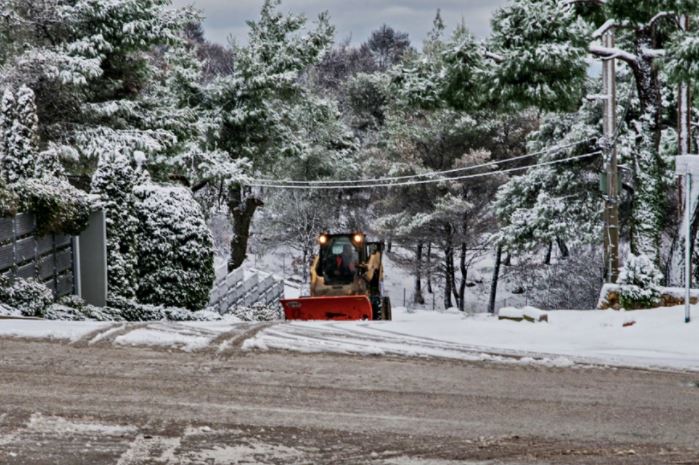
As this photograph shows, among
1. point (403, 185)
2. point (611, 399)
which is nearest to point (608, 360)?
point (611, 399)

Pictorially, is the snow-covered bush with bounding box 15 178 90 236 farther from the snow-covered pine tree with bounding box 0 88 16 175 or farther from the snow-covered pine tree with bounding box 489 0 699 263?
the snow-covered pine tree with bounding box 489 0 699 263

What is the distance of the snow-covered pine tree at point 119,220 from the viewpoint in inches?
693

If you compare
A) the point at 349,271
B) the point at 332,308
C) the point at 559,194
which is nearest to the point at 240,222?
the point at 559,194

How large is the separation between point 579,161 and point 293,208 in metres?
18.5

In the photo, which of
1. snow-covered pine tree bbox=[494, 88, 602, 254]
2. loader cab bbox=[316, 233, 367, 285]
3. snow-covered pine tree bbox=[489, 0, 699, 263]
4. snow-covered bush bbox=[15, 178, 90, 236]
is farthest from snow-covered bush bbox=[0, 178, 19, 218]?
snow-covered pine tree bbox=[494, 88, 602, 254]

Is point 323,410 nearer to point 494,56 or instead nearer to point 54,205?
point 54,205

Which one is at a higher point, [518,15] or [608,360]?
[518,15]

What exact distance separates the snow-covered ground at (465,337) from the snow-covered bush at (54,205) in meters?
5.20

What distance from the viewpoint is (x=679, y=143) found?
1978cm

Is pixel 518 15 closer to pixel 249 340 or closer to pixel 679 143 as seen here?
pixel 679 143

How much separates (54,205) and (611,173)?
11927 millimetres

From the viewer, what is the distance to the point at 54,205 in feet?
52.0

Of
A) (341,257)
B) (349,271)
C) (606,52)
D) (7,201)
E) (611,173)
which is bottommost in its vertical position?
(349,271)

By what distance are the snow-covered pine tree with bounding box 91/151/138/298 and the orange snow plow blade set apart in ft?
11.7
